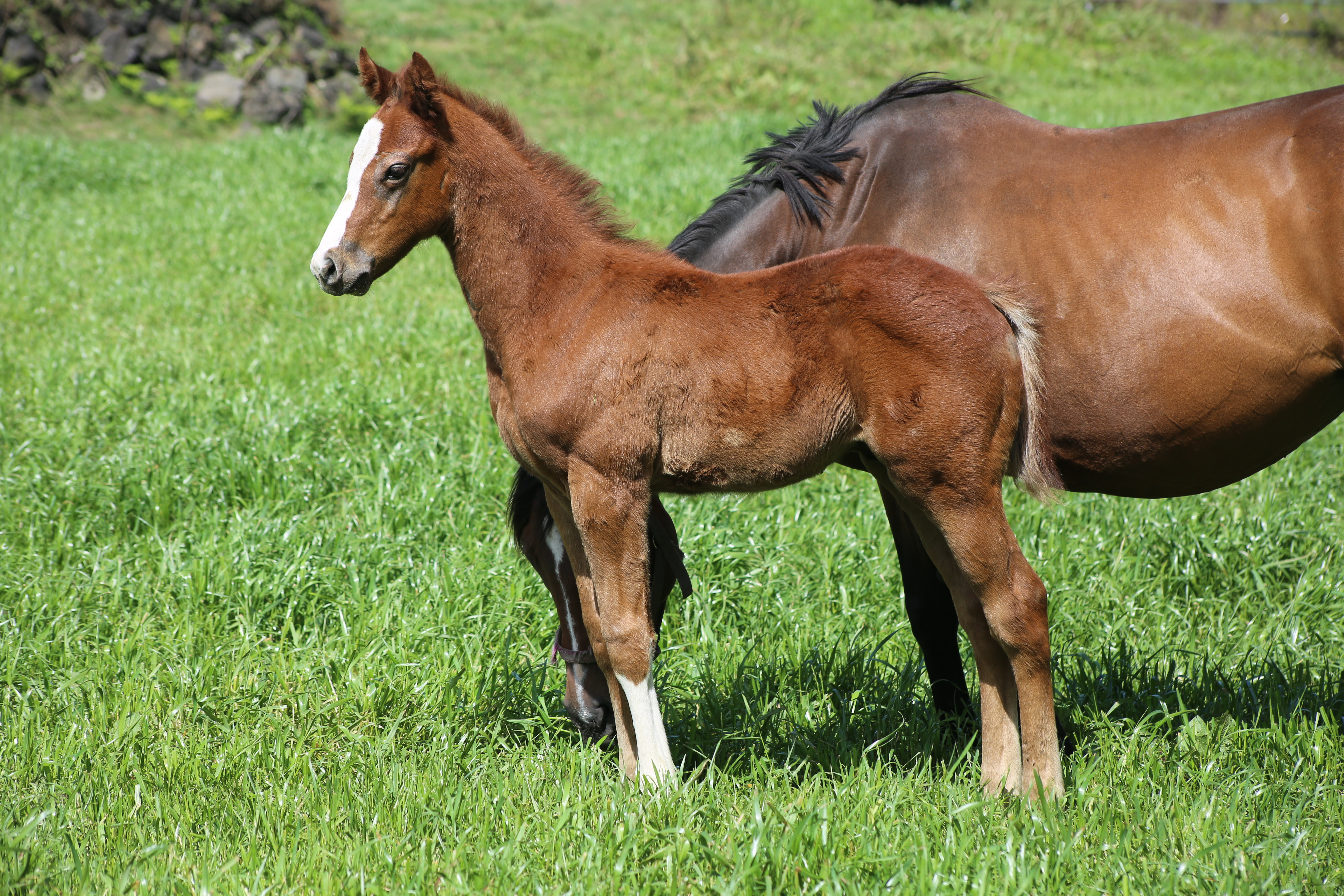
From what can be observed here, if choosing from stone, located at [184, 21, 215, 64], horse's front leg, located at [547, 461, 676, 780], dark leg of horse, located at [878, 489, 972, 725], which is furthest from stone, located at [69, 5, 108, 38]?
dark leg of horse, located at [878, 489, 972, 725]

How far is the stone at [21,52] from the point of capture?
13945 mm

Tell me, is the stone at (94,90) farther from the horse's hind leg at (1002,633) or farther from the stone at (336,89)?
the horse's hind leg at (1002,633)

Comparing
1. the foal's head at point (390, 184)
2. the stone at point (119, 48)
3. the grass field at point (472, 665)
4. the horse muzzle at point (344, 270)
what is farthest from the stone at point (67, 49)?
the horse muzzle at point (344, 270)

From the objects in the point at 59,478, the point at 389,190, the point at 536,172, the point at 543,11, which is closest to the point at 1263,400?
the point at 536,172

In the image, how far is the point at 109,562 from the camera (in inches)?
156

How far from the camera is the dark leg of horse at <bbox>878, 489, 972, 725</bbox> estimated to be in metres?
3.28

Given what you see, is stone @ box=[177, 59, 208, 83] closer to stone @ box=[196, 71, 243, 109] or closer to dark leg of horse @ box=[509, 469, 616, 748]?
stone @ box=[196, 71, 243, 109]

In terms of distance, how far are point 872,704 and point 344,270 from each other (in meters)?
2.19

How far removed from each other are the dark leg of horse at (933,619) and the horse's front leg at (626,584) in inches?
40.1

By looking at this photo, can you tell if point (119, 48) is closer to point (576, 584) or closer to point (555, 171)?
point (555, 171)

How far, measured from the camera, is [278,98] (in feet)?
46.4

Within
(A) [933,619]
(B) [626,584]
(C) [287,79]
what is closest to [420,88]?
(B) [626,584]

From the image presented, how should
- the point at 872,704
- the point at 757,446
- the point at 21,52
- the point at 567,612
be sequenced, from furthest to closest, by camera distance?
the point at 21,52 → the point at 872,704 → the point at 567,612 → the point at 757,446

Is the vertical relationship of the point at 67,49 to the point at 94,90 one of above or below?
above
